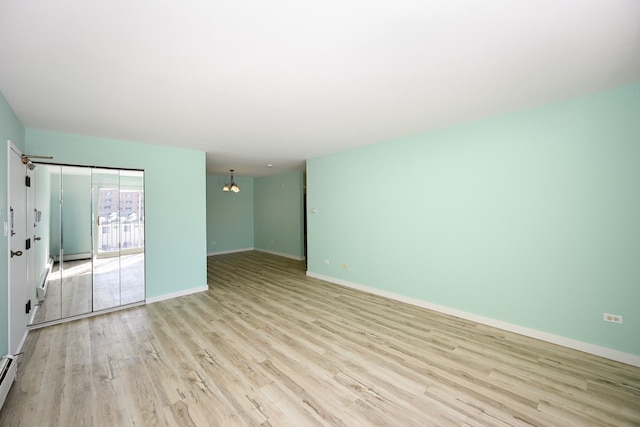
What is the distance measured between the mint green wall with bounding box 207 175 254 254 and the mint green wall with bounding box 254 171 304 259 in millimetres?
302

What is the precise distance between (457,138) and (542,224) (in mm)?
1454

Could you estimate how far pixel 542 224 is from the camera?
288 centimetres

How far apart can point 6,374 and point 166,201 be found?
278cm

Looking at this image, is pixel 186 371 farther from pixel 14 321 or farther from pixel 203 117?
pixel 203 117

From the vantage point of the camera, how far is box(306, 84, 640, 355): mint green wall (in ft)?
8.11

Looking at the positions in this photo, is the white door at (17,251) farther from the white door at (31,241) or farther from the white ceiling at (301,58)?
the white ceiling at (301,58)

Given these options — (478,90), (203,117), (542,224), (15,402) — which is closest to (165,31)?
(203,117)

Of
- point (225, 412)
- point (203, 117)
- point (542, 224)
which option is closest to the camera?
point (225, 412)

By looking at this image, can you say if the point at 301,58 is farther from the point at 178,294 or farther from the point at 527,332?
the point at 178,294

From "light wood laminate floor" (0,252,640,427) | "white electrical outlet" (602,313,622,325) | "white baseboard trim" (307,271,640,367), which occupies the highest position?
"white electrical outlet" (602,313,622,325)

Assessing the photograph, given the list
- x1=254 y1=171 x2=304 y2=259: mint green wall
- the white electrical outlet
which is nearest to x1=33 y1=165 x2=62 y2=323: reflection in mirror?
x1=254 y1=171 x2=304 y2=259: mint green wall

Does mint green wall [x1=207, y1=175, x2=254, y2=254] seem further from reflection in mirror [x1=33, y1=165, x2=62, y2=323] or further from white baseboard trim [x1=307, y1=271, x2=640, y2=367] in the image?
white baseboard trim [x1=307, y1=271, x2=640, y2=367]

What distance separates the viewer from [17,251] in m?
2.64

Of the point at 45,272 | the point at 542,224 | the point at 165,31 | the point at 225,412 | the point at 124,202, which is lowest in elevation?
the point at 225,412
